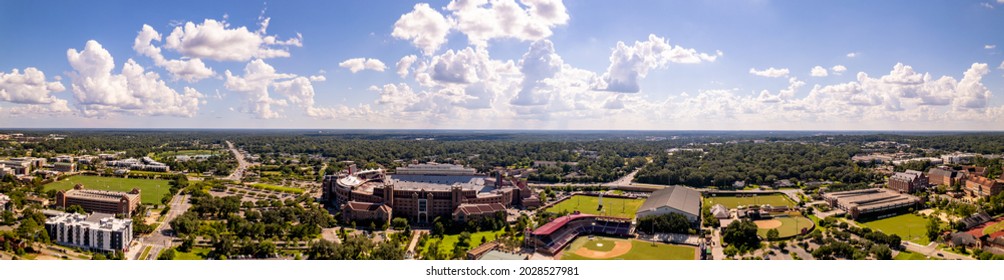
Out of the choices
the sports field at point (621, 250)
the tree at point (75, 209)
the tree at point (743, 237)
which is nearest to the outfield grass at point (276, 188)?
the tree at point (75, 209)

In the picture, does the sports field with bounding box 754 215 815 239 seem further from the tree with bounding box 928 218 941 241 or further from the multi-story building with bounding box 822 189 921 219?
the tree with bounding box 928 218 941 241

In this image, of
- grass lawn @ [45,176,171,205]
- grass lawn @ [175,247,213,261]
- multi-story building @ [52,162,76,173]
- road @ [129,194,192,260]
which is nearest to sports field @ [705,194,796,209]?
grass lawn @ [175,247,213,261]

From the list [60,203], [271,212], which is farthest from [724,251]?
[60,203]

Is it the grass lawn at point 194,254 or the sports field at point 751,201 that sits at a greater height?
the sports field at point 751,201

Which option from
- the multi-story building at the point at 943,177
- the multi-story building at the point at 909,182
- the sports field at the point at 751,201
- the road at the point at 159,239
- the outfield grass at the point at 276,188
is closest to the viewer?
the road at the point at 159,239

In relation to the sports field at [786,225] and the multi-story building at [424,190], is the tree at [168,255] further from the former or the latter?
the sports field at [786,225]

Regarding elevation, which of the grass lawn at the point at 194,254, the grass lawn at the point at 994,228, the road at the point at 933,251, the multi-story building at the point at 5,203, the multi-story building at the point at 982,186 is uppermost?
the multi-story building at the point at 982,186
